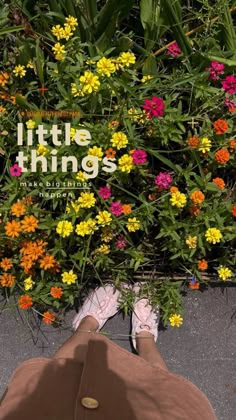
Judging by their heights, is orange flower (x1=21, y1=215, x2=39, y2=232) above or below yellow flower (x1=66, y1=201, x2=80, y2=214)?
below

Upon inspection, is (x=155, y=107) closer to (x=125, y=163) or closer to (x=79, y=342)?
(x=125, y=163)

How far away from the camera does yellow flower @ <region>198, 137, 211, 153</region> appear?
168 centimetres

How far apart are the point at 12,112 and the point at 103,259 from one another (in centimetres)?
64

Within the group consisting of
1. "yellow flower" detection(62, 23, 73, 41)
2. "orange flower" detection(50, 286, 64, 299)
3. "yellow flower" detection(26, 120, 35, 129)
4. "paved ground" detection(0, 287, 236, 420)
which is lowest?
"paved ground" detection(0, 287, 236, 420)

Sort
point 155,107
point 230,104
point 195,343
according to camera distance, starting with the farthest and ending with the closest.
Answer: point 195,343 → point 230,104 → point 155,107

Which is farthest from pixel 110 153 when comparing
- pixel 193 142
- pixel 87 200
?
pixel 193 142

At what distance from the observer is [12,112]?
188cm

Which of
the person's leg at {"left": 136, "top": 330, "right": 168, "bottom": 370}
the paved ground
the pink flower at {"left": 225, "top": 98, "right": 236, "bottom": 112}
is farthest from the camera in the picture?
the paved ground

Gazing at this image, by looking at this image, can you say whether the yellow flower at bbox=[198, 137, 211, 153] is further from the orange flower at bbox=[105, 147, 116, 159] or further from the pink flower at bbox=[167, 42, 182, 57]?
the pink flower at bbox=[167, 42, 182, 57]

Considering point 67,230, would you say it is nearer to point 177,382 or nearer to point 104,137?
point 104,137

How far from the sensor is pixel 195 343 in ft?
6.68

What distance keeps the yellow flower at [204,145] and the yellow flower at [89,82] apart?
394mm

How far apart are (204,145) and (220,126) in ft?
0.27

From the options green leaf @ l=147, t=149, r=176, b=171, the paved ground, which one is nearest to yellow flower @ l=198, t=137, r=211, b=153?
green leaf @ l=147, t=149, r=176, b=171
